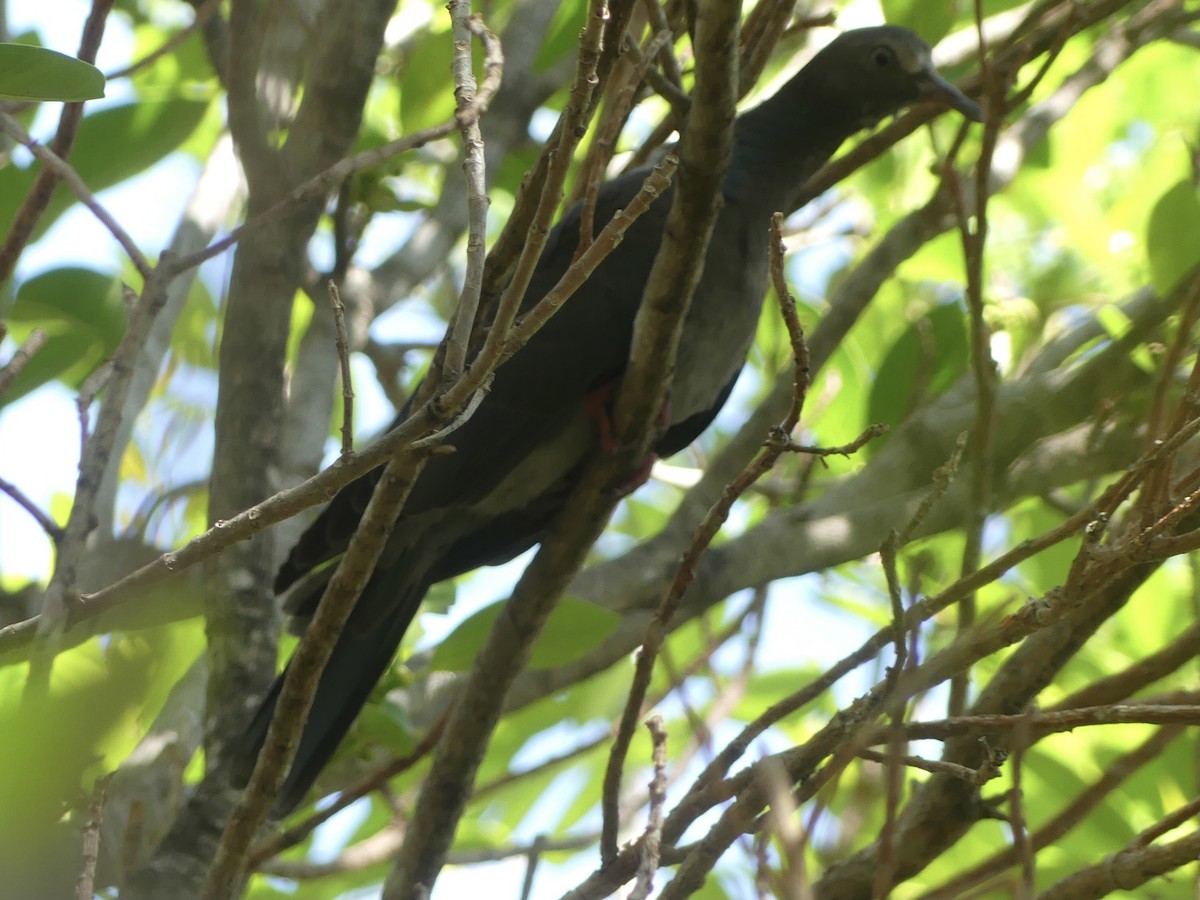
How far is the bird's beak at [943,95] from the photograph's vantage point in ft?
8.06

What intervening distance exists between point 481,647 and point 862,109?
1403 millimetres

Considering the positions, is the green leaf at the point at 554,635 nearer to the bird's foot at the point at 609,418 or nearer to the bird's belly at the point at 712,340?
the bird's foot at the point at 609,418

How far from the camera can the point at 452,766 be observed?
6.11 feet

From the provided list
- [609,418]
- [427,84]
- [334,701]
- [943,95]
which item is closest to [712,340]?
[609,418]

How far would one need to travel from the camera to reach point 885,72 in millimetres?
2602

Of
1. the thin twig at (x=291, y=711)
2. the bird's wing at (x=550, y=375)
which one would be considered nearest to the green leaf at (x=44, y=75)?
the thin twig at (x=291, y=711)

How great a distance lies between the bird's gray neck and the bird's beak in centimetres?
16

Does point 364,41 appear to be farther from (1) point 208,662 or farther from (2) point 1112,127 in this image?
(2) point 1112,127

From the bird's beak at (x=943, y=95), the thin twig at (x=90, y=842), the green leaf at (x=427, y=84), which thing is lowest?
the thin twig at (x=90, y=842)

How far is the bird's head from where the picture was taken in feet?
8.30

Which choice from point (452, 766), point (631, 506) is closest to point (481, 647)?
point (452, 766)

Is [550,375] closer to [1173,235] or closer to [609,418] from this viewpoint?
[609,418]

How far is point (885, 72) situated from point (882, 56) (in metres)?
0.03

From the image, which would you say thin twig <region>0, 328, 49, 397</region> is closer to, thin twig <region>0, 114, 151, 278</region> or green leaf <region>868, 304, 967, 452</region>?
thin twig <region>0, 114, 151, 278</region>
